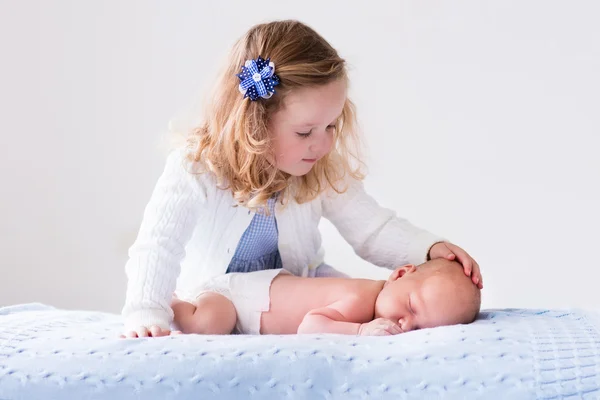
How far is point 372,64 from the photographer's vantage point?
286 centimetres

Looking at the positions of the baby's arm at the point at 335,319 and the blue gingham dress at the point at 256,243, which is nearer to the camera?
the baby's arm at the point at 335,319

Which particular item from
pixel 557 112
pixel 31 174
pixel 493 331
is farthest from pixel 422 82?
pixel 493 331

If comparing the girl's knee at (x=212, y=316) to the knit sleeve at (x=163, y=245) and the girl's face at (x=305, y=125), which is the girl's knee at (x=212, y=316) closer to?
the knit sleeve at (x=163, y=245)

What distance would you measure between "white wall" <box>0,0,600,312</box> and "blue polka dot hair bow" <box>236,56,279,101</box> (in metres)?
1.20

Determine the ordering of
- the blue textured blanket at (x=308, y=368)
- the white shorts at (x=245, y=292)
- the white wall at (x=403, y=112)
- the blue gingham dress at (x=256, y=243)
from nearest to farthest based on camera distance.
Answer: the blue textured blanket at (x=308, y=368)
the white shorts at (x=245, y=292)
the blue gingham dress at (x=256, y=243)
the white wall at (x=403, y=112)

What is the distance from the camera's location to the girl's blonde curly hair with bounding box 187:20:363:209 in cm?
168

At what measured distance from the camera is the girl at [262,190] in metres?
1.66

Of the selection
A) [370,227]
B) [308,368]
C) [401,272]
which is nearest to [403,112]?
[370,227]

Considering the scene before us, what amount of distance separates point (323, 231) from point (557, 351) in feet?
5.41

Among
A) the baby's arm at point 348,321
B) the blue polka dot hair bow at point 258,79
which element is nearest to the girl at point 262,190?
the blue polka dot hair bow at point 258,79

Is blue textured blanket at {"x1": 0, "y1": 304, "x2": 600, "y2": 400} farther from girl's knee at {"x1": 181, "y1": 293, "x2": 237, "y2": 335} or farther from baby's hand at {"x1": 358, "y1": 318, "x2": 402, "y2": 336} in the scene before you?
girl's knee at {"x1": 181, "y1": 293, "x2": 237, "y2": 335}

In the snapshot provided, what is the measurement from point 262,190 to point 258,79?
0.77ft

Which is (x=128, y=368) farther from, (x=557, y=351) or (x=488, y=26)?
(x=488, y=26)

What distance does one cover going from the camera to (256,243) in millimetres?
1858
